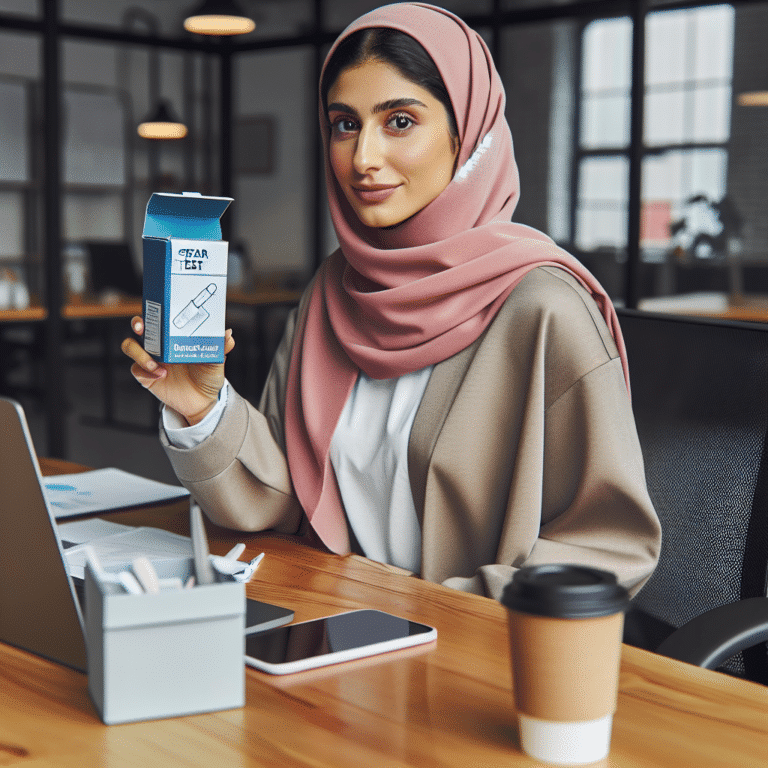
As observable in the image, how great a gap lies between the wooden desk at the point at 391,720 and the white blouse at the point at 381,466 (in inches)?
15.2

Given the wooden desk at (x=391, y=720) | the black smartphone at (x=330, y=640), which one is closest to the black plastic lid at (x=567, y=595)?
the wooden desk at (x=391, y=720)

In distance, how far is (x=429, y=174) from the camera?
3.99 feet

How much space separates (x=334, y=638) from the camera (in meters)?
0.80

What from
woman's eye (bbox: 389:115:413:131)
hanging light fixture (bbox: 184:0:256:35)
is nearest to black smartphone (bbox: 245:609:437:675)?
woman's eye (bbox: 389:115:413:131)

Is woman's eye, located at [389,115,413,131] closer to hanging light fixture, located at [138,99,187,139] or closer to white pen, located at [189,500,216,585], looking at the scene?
white pen, located at [189,500,216,585]

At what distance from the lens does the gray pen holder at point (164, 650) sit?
2.04 ft

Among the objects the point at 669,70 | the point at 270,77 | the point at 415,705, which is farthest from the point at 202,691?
the point at 270,77

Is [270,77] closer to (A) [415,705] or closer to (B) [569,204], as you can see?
(B) [569,204]

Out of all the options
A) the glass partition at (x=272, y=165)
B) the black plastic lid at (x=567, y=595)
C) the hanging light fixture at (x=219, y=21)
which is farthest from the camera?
the glass partition at (x=272, y=165)

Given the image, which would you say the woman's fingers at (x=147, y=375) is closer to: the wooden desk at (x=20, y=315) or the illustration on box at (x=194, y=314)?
the illustration on box at (x=194, y=314)

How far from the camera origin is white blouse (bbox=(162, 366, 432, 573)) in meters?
1.22

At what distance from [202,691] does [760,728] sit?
1.20 ft

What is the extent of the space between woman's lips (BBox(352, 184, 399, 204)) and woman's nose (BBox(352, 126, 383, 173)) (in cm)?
4

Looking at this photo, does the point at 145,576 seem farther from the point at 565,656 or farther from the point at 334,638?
the point at 565,656
